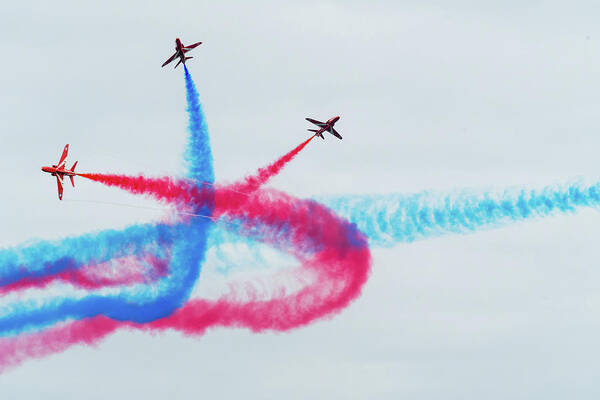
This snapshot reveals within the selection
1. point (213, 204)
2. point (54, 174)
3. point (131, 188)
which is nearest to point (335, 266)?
point (213, 204)

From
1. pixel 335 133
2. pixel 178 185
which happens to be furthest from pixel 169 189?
pixel 335 133

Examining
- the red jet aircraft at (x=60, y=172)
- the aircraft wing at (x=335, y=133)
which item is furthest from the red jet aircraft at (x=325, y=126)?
the red jet aircraft at (x=60, y=172)

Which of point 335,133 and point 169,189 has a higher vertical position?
point 335,133

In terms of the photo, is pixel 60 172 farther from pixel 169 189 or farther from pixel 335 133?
pixel 335 133

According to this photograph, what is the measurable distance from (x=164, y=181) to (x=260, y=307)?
11.6 meters

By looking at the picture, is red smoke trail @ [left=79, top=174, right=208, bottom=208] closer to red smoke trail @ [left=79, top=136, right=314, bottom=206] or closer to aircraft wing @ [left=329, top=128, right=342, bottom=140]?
red smoke trail @ [left=79, top=136, right=314, bottom=206]

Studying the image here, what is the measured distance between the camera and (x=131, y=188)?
71.3 m

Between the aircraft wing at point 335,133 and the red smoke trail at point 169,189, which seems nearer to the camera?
→ the red smoke trail at point 169,189

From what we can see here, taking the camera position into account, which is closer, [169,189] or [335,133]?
[169,189]

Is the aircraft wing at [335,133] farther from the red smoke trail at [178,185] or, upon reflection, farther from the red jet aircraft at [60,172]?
the red jet aircraft at [60,172]

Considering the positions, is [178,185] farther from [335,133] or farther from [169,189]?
[335,133]

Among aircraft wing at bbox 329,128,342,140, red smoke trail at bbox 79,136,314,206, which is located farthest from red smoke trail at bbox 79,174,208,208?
aircraft wing at bbox 329,128,342,140

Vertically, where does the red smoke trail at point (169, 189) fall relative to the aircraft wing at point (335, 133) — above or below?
below

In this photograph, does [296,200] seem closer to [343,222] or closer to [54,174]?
[343,222]
